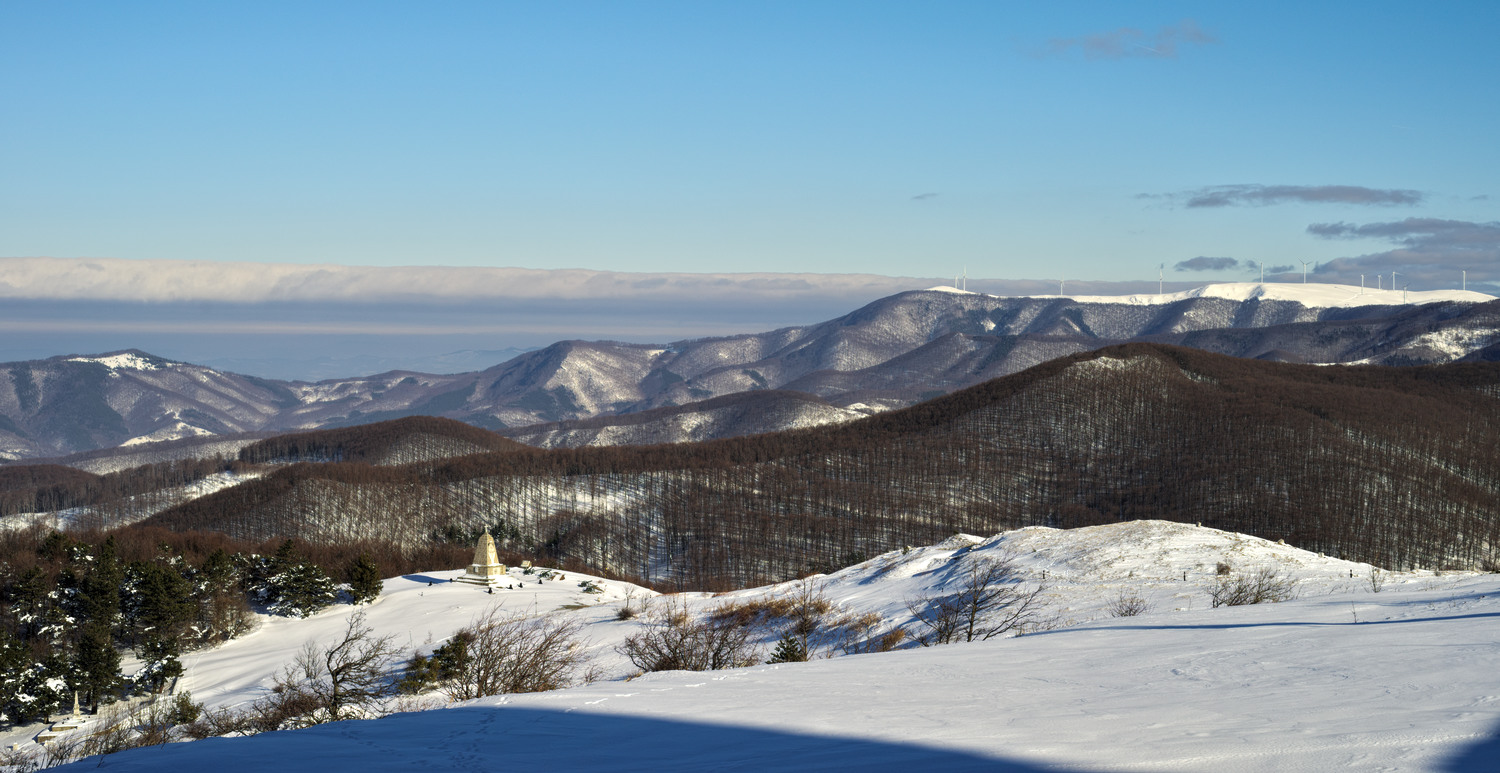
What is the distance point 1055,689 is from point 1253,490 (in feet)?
548

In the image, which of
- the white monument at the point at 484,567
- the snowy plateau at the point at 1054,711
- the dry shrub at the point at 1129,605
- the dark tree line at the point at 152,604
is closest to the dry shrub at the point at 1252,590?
the dry shrub at the point at 1129,605

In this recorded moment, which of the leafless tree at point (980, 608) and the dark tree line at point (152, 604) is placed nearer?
the leafless tree at point (980, 608)

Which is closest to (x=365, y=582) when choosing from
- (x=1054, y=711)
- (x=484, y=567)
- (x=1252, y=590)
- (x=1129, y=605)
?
(x=484, y=567)

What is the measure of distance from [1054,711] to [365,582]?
65053mm

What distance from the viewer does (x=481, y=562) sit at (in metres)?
77.8

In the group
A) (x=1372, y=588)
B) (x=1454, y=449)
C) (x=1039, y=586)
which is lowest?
(x=1454, y=449)

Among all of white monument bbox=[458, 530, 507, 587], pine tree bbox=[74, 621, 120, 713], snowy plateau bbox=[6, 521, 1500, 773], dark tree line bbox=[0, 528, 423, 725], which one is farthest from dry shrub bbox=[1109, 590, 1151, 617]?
white monument bbox=[458, 530, 507, 587]

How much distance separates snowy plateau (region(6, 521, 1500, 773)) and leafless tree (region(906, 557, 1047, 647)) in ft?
17.9

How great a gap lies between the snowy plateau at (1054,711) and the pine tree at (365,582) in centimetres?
5564

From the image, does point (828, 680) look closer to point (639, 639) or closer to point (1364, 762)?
point (1364, 762)

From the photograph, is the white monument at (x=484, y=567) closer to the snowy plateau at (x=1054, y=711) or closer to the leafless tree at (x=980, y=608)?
the leafless tree at (x=980, y=608)

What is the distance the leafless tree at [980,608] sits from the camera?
95.3 feet

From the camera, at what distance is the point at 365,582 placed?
2729 inches

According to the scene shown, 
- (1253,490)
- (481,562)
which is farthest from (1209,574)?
(1253,490)
